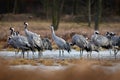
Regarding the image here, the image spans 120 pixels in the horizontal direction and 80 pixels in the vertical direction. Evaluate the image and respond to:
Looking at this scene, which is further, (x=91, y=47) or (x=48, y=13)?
(x=48, y=13)

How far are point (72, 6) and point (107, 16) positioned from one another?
29.1 ft

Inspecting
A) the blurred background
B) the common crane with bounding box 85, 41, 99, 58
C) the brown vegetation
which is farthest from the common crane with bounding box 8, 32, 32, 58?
the blurred background

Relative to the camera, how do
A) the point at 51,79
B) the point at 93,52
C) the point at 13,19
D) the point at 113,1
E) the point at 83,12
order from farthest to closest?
1. the point at 83,12
2. the point at 113,1
3. the point at 13,19
4. the point at 93,52
5. the point at 51,79

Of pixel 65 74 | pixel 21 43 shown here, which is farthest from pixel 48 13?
pixel 65 74

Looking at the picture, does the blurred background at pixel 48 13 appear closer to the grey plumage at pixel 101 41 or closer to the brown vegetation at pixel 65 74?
the grey plumage at pixel 101 41

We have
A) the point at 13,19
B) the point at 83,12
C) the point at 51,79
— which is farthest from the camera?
the point at 83,12

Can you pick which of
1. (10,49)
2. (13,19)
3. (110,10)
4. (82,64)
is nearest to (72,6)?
(110,10)

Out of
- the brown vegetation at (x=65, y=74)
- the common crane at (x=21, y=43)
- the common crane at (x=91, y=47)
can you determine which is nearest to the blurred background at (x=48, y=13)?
the common crane at (x=91, y=47)

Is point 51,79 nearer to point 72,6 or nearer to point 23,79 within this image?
point 23,79

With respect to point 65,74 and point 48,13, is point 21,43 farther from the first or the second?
point 48,13

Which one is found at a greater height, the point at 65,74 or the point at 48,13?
the point at 48,13

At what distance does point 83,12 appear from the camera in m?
54.4

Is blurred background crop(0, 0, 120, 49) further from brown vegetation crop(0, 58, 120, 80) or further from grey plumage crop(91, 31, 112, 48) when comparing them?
brown vegetation crop(0, 58, 120, 80)

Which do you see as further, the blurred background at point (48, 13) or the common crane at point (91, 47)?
the blurred background at point (48, 13)
